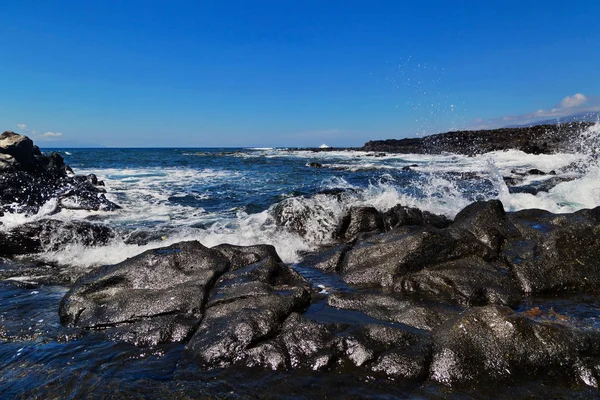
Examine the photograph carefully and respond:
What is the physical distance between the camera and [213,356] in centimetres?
439

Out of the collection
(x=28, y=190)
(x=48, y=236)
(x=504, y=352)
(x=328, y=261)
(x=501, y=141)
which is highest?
(x=501, y=141)

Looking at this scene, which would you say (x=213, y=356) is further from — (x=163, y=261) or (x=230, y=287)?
(x=163, y=261)

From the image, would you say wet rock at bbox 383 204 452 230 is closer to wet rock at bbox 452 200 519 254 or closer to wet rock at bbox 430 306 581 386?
wet rock at bbox 452 200 519 254

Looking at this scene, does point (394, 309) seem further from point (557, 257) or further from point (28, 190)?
point (28, 190)

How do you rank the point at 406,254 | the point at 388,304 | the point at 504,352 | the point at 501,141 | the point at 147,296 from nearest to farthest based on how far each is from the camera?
the point at 504,352 → the point at 388,304 → the point at 147,296 → the point at 406,254 → the point at 501,141

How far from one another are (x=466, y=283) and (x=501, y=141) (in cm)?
5847

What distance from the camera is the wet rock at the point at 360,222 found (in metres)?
11.0

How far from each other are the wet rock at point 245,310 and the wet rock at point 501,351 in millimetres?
1962

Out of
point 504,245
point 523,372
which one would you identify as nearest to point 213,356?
point 523,372

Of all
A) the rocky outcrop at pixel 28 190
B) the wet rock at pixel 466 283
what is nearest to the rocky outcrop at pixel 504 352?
the wet rock at pixel 466 283

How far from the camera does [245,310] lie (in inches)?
196

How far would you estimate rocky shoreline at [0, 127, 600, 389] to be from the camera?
13.5ft

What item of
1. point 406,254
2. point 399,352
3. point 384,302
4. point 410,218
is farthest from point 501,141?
point 399,352

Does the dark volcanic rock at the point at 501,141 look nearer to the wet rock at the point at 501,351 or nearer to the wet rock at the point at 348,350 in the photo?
the wet rock at the point at 501,351
